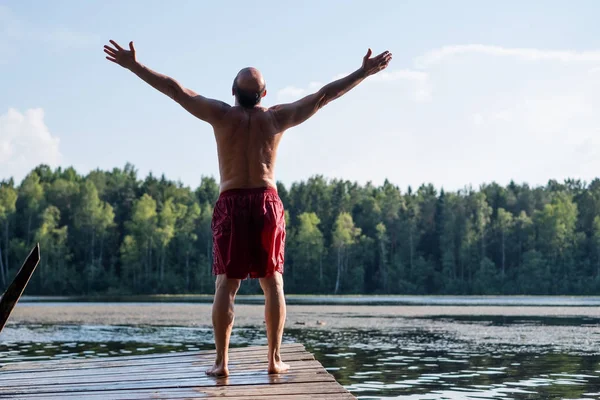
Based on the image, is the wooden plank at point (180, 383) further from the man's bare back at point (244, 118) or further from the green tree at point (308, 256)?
the green tree at point (308, 256)

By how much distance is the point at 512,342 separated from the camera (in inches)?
1232

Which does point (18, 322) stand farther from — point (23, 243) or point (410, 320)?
point (23, 243)

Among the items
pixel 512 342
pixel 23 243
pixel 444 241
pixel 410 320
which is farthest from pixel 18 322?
pixel 444 241

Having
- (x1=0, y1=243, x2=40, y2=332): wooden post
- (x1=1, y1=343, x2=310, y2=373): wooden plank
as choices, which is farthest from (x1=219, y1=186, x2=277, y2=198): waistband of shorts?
(x1=1, y1=343, x2=310, y2=373): wooden plank

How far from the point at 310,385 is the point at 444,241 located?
110 meters

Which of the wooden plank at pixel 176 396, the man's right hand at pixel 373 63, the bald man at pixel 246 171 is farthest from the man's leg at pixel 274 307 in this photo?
the man's right hand at pixel 373 63

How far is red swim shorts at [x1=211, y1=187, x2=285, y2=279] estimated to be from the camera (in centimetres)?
631

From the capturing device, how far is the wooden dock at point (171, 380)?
5.93m

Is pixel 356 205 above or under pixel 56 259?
above

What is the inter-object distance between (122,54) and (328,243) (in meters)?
113

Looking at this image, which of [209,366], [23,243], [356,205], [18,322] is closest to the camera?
[209,366]

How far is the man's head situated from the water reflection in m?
11.9

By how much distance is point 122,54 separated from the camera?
20.7 ft

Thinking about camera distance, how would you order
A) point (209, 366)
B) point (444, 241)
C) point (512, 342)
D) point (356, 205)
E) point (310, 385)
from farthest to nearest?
point (356, 205)
point (444, 241)
point (512, 342)
point (209, 366)
point (310, 385)
